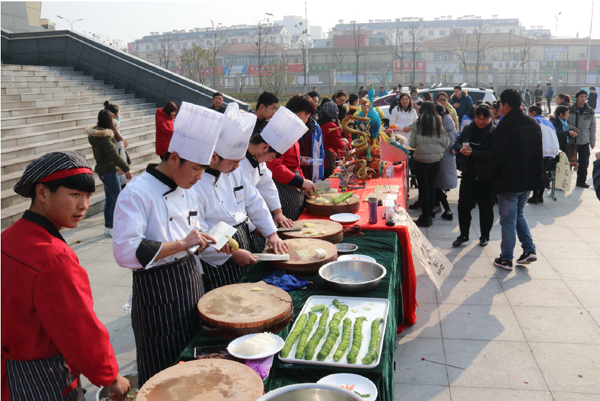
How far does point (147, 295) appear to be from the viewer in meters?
2.33

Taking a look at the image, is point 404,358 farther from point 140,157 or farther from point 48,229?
point 140,157

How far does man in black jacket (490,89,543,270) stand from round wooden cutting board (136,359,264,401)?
400 centimetres

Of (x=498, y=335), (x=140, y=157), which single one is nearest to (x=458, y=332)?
(x=498, y=335)

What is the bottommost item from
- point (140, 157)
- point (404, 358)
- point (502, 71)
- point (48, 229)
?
point (404, 358)

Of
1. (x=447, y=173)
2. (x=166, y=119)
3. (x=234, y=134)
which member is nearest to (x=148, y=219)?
(x=234, y=134)

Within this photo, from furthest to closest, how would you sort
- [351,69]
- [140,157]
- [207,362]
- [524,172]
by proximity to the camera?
[351,69] < [140,157] < [524,172] < [207,362]

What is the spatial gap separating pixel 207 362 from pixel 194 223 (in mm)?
935

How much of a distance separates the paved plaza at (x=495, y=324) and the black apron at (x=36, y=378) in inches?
58.5

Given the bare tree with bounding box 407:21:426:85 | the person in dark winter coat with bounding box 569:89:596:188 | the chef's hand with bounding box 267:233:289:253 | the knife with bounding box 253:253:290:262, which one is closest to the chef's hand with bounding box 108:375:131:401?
the knife with bounding box 253:253:290:262

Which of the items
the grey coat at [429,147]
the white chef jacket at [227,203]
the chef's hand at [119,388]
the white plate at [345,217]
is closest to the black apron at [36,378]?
the chef's hand at [119,388]

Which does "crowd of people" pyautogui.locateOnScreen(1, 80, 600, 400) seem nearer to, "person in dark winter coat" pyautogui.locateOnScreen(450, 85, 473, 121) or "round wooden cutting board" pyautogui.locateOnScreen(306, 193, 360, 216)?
"round wooden cutting board" pyautogui.locateOnScreen(306, 193, 360, 216)

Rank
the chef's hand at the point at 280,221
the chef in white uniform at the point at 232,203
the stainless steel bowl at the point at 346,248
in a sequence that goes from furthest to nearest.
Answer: the chef's hand at the point at 280,221, the stainless steel bowl at the point at 346,248, the chef in white uniform at the point at 232,203

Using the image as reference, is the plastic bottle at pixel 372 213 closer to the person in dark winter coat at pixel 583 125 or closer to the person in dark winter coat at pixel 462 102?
the person in dark winter coat at pixel 583 125

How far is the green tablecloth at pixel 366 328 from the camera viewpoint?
1.92m
